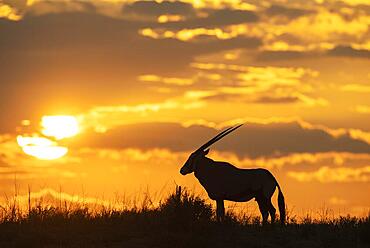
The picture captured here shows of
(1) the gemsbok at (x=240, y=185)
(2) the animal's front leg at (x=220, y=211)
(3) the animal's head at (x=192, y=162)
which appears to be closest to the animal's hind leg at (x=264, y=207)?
(1) the gemsbok at (x=240, y=185)

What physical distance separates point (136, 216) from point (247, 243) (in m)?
2.51

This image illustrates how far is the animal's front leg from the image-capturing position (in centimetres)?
1891

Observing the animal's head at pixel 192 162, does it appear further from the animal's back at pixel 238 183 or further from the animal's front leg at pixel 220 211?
the animal's front leg at pixel 220 211

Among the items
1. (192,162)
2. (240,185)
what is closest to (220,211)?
(240,185)

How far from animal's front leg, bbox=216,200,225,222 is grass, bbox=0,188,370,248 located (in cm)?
17

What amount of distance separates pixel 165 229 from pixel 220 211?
1.90m

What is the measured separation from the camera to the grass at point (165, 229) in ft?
55.9

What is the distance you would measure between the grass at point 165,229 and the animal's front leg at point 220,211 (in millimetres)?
167

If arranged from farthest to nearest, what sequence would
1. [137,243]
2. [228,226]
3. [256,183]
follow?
[256,183] → [228,226] → [137,243]

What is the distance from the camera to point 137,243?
1695cm

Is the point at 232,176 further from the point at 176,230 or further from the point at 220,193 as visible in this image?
the point at 176,230

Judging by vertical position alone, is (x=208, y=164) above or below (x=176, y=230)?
above

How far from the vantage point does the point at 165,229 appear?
17.8 metres

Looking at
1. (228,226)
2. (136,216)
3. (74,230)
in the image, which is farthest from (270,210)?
(74,230)
